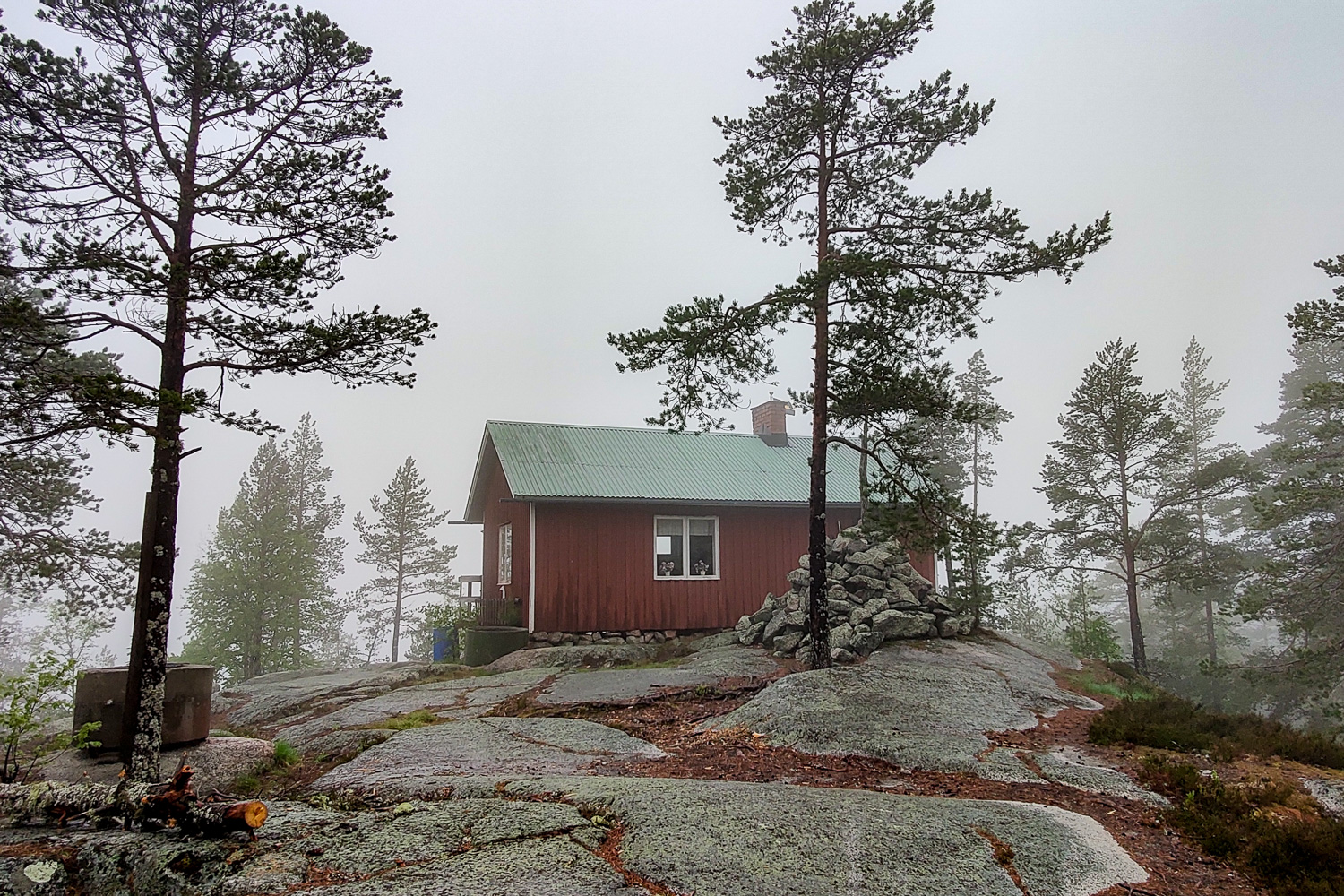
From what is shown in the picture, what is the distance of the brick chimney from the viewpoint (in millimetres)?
21453

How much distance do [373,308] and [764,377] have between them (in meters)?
6.15

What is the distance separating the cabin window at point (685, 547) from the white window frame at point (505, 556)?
134 inches

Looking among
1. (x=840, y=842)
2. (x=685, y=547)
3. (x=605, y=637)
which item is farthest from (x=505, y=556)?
(x=840, y=842)

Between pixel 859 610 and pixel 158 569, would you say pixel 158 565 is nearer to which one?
pixel 158 569

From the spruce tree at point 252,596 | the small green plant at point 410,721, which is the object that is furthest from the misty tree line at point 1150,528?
the spruce tree at point 252,596

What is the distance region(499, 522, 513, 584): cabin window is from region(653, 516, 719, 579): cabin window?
3407mm

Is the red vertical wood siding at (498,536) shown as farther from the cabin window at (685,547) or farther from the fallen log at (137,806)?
the fallen log at (137,806)

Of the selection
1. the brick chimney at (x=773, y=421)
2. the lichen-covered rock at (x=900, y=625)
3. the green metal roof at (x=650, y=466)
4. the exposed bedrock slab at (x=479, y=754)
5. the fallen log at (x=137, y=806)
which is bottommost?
the exposed bedrock slab at (x=479, y=754)

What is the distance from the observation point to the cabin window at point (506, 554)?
17.7m

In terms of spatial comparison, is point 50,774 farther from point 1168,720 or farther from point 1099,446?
point 1099,446

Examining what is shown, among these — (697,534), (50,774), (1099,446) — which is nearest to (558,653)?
(697,534)

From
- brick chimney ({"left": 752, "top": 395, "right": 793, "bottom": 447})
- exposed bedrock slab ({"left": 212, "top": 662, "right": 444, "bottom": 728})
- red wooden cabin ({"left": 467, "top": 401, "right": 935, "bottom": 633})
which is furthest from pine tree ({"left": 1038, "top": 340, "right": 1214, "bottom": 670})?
exposed bedrock slab ({"left": 212, "top": 662, "right": 444, "bottom": 728})

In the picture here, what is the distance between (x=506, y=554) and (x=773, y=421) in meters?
8.52

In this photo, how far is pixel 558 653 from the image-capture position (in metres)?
14.7
